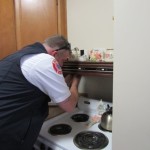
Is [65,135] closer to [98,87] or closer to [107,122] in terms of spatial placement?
[107,122]

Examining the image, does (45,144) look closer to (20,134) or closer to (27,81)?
(20,134)

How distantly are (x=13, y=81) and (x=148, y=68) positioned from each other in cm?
70

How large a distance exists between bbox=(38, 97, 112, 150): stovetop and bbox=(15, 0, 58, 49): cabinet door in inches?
26.1

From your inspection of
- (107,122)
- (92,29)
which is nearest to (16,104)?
(107,122)

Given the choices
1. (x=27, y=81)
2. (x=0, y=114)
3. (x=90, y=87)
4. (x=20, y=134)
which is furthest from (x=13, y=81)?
(x=90, y=87)

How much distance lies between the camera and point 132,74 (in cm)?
73

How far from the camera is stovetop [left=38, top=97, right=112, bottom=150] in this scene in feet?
3.61

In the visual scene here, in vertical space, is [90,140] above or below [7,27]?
below

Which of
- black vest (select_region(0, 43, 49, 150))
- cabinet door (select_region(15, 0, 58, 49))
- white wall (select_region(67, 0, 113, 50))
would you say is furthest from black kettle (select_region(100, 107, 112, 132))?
cabinet door (select_region(15, 0, 58, 49))

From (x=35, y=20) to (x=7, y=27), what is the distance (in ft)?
0.89

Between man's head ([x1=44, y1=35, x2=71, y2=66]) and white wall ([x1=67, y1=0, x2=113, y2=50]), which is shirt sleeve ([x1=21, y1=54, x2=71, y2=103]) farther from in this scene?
white wall ([x1=67, y1=0, x2=113, y2=50])

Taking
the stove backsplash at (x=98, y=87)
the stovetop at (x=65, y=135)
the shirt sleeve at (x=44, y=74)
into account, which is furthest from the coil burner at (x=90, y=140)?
the stove backsplash at (x=98, y=87)

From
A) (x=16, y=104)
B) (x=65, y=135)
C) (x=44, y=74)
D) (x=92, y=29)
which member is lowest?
(x=65, y=135)

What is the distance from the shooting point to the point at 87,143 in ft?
3.61
